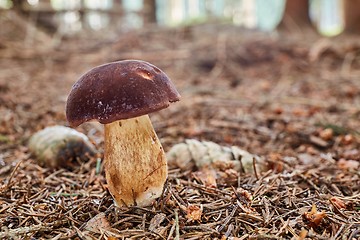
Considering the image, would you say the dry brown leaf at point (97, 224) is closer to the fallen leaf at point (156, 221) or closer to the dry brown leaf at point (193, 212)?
the fallen leaf at point (156, 221)

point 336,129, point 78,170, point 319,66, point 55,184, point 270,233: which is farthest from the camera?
point 319,66

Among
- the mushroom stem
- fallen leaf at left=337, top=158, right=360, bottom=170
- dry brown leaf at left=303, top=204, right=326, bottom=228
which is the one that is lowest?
fallen leaf at left=337, top=158, right=360, bottom=170

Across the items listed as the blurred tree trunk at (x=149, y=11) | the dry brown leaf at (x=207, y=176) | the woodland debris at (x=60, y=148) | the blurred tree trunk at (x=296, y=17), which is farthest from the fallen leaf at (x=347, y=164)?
the blurred tree trunk at (x=149, y=11)

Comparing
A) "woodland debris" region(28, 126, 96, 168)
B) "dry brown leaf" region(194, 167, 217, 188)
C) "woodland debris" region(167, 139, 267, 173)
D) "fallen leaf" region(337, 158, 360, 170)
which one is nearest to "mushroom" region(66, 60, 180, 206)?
"dry brown leaf" region(194, 167, 217, 188)

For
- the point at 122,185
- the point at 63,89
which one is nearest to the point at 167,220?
the point at 122,185

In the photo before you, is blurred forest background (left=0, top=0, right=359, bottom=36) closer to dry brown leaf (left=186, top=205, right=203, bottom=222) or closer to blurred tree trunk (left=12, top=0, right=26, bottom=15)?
blurred tree trunk (left=12, top=0, right=26, bottom=15)

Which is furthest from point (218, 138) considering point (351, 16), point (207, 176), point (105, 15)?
point (105, 15)

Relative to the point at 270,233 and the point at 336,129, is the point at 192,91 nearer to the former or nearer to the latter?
the point at 336,129
